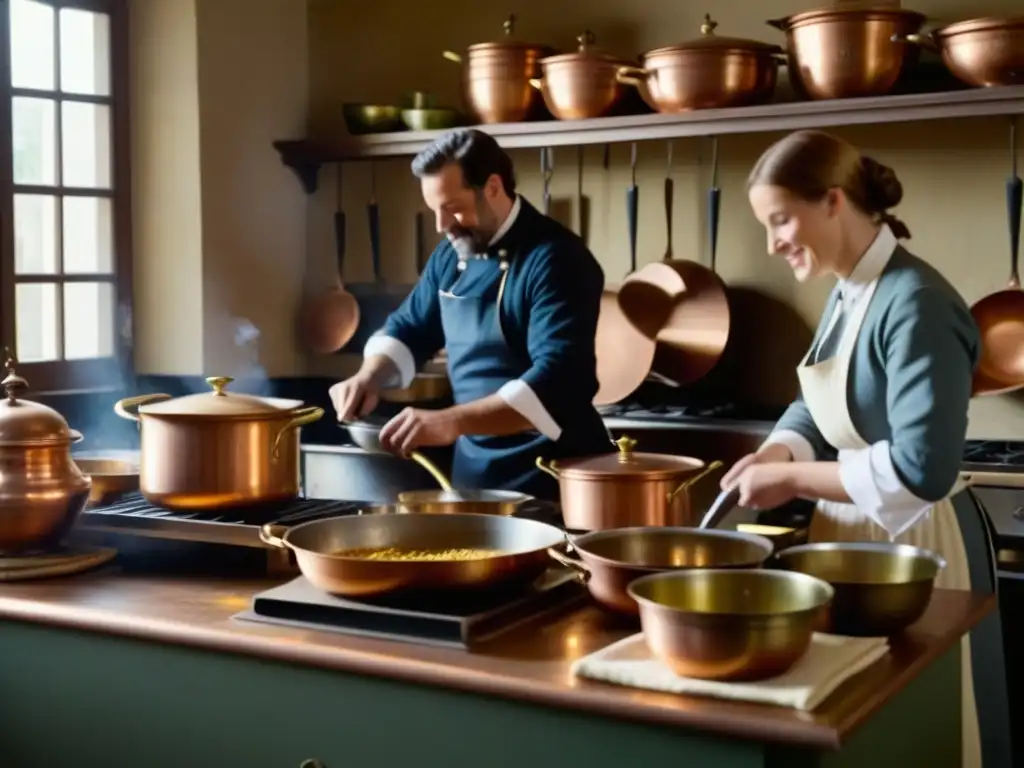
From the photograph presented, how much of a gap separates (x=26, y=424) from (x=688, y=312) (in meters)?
2.09

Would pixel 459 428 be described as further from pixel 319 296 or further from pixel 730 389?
pixel 319 296

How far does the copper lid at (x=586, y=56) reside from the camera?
11.5 ft

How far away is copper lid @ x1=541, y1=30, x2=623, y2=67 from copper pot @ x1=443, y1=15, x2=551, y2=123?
100 millimetres

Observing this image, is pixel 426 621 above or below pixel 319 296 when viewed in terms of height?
below

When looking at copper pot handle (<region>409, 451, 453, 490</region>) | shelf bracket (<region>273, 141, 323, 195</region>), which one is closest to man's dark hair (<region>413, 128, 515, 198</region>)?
copper pot handle (<region>409, 451, 453, 490</region>)

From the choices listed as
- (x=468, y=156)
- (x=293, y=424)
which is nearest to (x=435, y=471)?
(x=293, y=424)

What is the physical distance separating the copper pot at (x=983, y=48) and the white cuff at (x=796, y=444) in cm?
122

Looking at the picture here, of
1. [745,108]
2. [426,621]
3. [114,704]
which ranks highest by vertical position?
[745,108]

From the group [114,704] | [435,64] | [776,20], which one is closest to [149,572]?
[114,704]

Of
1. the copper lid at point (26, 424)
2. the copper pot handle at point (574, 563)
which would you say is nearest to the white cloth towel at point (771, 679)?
the copper pot handle at point (574, 563)

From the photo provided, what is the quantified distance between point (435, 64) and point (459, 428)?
6.41 feet

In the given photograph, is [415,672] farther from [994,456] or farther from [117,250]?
[117,250]

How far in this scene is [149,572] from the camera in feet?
6.40

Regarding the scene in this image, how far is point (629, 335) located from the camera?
367cm
